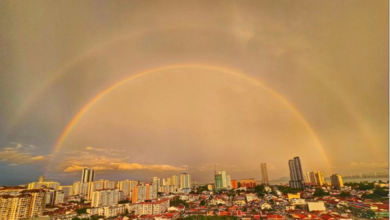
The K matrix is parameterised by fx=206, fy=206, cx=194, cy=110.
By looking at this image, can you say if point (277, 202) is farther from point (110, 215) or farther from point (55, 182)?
point (55, 182)

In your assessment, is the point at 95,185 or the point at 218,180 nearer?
the point at 95,185

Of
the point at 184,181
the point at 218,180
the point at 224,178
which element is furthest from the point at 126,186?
the point at 224,178

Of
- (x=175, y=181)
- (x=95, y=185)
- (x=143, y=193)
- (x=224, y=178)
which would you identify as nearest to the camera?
(x=143, y=193)

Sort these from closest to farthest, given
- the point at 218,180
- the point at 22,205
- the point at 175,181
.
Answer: the point at 22,205 → the point at 175,181 → the point at 218,180

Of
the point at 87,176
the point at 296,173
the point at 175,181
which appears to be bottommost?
the point at 175,181

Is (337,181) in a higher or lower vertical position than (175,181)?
lower

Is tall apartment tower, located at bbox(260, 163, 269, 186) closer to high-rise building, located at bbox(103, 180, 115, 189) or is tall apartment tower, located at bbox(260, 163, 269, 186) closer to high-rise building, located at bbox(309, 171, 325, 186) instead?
high-rise building, located at bbox(309, 171, 325, 186)

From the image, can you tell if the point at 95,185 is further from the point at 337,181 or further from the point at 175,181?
the point at 337,181

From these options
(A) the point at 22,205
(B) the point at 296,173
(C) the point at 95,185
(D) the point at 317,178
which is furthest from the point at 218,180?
(A) the point at 22,205

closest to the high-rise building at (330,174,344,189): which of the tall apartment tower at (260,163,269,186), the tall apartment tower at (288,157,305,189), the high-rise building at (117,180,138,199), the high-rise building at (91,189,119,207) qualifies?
the tall apartment tower at (288,157,305,189)
